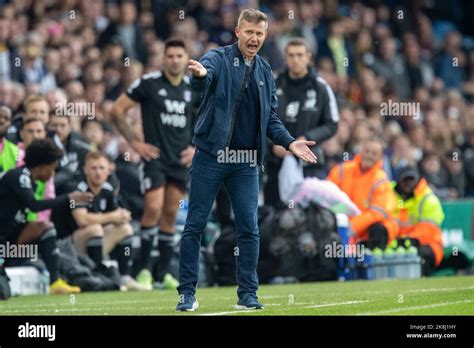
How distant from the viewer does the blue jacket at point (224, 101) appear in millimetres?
12289

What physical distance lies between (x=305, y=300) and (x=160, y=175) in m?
4.00

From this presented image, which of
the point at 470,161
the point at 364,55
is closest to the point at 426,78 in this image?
the point at 364,55

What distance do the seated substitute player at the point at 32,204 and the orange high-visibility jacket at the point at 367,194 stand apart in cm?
377

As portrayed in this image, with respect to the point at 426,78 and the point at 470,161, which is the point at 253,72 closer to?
the point at 470,161

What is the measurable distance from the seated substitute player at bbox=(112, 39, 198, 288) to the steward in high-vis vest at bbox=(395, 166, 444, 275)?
2998 mm

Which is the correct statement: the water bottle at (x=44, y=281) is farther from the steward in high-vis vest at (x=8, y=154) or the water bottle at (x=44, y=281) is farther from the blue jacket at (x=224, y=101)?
the blue jacket at (x=224, y=101)

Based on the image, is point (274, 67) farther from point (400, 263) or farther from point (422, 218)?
point (400, 263)

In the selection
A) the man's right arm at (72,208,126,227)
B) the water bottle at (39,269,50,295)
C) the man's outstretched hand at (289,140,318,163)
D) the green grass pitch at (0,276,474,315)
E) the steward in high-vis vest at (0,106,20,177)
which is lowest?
the green grass pitch at (0,276,474,315)

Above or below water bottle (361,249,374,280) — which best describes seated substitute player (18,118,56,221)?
above

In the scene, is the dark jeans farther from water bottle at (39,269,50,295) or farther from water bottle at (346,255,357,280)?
water bottle at (346,255,357,280)

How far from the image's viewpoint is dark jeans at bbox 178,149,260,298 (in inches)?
486

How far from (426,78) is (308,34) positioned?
10.6ft

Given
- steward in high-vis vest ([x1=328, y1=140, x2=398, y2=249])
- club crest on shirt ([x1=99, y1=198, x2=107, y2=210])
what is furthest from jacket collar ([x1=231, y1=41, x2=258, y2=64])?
steward in high-vis vest ([x1=328, y1=140, x2=398, y2=249])

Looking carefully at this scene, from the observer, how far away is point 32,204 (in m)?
15.9
